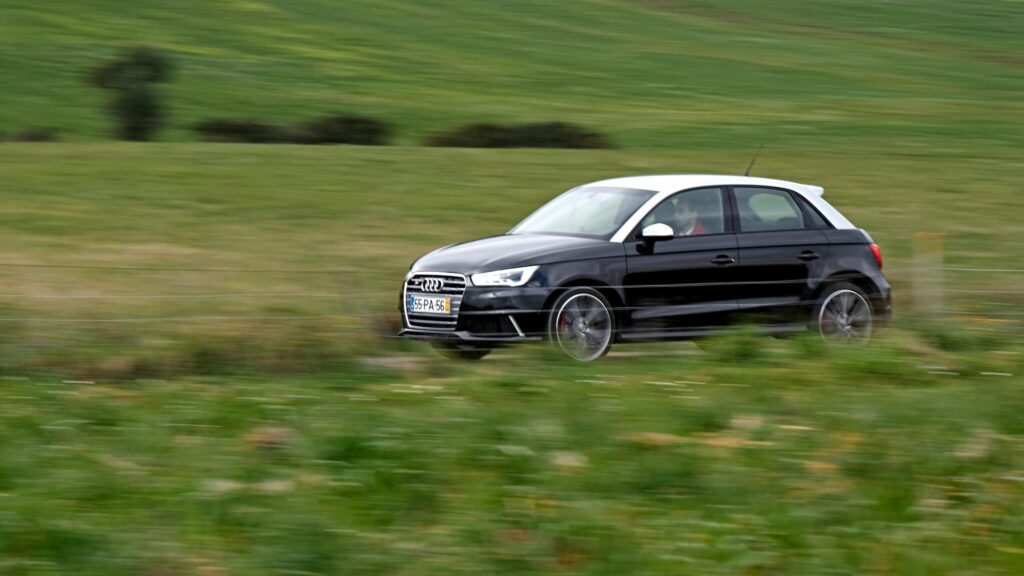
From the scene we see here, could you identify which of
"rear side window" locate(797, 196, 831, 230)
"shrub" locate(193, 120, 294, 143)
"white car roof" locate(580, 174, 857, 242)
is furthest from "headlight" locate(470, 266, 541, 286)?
"shrub" locate(193, 120, 294, 143)

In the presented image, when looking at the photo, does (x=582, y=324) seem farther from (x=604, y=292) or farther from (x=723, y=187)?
(x=723, y=187)

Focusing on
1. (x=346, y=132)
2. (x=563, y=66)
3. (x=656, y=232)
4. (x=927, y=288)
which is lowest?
(x=927, y=288)

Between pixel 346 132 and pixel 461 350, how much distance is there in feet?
67.1

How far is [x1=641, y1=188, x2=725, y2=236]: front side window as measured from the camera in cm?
1212

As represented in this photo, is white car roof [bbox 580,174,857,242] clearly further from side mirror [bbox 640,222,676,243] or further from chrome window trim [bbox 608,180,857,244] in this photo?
side mirror [bbox 640,222,676,243]

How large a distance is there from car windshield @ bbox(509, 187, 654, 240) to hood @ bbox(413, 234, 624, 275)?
0.73 ft

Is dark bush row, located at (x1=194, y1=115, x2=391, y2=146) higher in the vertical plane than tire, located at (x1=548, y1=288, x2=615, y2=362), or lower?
higher

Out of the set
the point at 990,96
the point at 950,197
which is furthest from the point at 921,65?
the point at 950,197

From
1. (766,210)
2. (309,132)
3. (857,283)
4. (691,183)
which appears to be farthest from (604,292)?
(309,132)

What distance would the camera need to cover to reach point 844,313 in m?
12.4

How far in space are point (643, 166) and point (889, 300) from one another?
14742 mm

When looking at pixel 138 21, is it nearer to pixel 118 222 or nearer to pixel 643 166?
pixel 643 166

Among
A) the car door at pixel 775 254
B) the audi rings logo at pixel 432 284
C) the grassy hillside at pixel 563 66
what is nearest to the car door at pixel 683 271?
the car door at pixel 775 254

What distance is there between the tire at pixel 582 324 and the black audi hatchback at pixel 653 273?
11 millimetres
